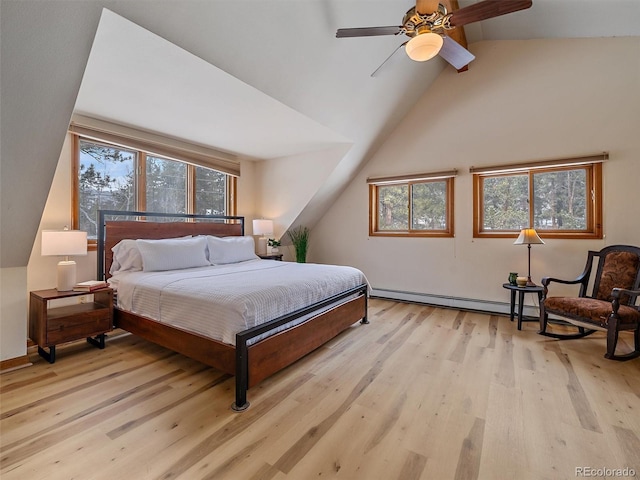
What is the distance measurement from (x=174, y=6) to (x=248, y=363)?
7.59ft

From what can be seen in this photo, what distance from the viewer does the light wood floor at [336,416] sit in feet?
4.67

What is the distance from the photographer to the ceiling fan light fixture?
197 cm

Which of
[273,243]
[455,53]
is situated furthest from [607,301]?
[273,243]

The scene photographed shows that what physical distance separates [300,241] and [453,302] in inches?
106

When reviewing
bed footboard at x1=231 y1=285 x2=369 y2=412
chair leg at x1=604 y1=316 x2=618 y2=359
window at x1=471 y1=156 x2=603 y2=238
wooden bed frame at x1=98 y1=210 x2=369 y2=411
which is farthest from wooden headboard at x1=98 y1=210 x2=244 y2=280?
chair leg at x1=604 y1=316 x2=618 y2=359

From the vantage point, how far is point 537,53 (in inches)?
143

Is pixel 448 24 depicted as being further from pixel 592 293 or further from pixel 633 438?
pixel 592 293

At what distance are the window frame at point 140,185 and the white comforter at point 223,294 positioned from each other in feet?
2.90

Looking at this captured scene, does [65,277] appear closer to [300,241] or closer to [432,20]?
[300,241]

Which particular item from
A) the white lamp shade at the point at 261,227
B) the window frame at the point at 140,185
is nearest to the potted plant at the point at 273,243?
the white lamp shade at the point at 261,227

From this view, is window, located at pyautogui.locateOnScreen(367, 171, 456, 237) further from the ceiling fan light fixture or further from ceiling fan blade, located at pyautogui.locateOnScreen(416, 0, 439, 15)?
ceiling fan blade, located at pyautogui.locateOnScreen(416, 0, 439, 15)

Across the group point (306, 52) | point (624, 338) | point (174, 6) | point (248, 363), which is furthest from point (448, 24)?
point (624, 338)

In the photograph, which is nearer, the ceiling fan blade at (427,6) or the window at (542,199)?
the ceiling fan blade at (427,6)

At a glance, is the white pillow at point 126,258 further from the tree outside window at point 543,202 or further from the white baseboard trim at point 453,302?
the tree outside window at point 543,202
